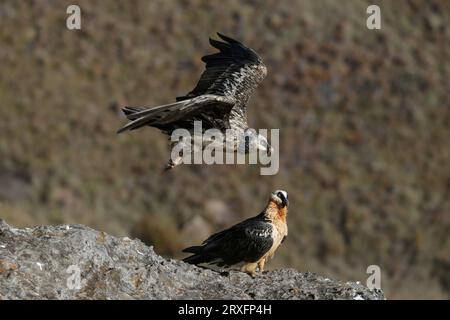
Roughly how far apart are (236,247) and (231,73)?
5370 mm

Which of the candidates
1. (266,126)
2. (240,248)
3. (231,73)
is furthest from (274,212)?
(266,126)

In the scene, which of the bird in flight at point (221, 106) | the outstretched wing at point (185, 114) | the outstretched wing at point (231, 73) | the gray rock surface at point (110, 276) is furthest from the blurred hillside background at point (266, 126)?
the gray rock surface at point (110, 276)

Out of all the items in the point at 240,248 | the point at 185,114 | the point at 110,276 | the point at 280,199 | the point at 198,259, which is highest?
the point at 185,114

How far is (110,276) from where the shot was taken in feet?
30.6

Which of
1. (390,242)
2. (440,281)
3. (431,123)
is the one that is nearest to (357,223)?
(390,242)

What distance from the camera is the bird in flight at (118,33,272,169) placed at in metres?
11.9

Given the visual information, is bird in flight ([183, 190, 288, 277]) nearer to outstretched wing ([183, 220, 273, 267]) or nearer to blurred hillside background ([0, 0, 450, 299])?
A: outstretched wing ([183, 220, 273, 267])

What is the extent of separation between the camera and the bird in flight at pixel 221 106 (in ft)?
39.0

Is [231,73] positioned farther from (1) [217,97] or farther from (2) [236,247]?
(2) [236,247]

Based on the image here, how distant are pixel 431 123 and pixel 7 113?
17.1 m

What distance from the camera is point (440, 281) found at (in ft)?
106

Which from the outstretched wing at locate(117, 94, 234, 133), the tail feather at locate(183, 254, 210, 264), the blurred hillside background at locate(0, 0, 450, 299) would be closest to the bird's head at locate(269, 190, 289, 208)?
the tail feather at locate(183, 254, 210, 264)
